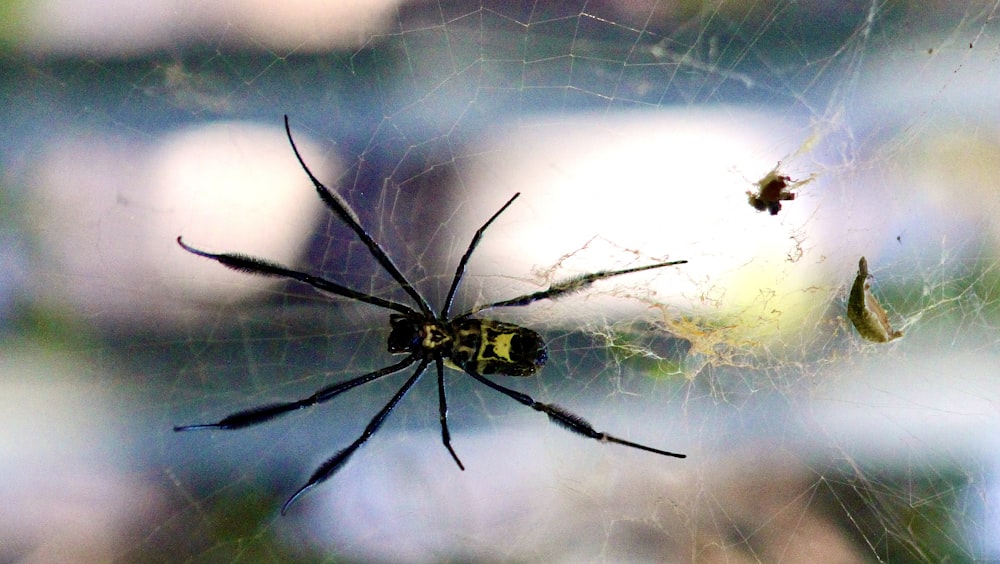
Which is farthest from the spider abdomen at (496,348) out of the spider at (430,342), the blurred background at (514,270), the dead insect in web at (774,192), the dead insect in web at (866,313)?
the dead insect in web at (866,313)

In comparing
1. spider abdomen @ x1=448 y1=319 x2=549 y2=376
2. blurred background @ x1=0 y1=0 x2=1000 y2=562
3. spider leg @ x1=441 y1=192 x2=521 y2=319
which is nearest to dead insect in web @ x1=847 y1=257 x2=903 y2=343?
blurred background @ x1=0 y1=0 x2=1000 y2=562

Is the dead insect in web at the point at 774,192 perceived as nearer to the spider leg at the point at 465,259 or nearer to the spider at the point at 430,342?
the spider at the point at 430,342

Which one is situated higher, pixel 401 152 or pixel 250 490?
pixel 401 152

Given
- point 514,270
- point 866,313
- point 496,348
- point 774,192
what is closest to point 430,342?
point 496,348

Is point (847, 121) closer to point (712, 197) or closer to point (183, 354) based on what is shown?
point (712, 197)

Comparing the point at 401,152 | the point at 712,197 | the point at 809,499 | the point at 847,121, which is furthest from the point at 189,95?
the point at 809,499

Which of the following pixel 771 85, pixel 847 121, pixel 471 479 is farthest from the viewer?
pixel 471 479

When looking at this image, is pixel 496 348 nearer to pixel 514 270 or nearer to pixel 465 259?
pixel 465 259

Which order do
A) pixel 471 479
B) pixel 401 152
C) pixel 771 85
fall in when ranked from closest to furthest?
1. pixel 771 85
2. pixel 401 152
3. pixel 471 479
